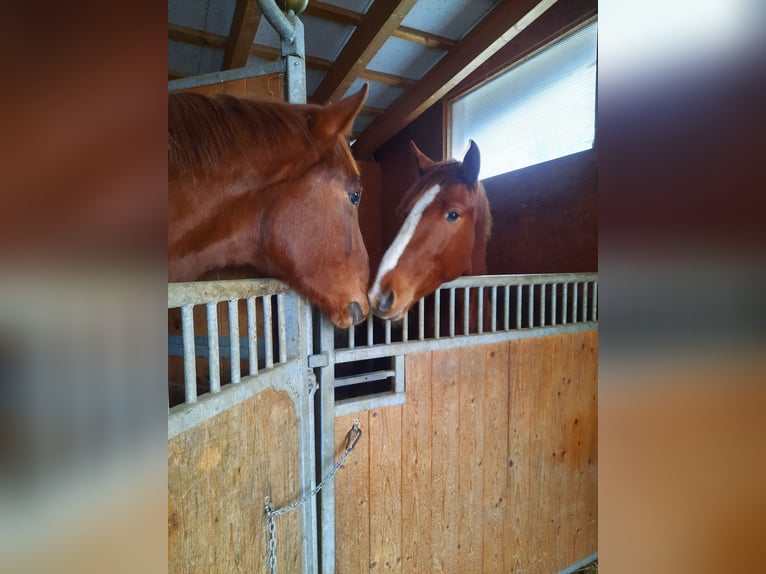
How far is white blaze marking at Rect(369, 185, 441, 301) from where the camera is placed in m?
1.13

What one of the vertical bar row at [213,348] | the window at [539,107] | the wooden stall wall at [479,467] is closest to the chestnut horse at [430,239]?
the wooden stall wall at [479,467]

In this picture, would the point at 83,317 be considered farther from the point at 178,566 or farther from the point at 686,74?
the point at 178,566

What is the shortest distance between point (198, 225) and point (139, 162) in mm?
622

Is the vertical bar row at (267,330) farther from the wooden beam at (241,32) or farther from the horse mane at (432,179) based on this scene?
the wooden beam at (241,32)

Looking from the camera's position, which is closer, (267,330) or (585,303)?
(267,330)

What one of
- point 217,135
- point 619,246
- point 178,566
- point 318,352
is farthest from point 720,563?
point 217,135

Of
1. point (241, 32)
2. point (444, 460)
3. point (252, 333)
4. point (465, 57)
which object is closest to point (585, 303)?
point (444, 460)

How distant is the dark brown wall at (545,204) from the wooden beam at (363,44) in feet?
2.49

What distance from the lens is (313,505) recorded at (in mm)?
826

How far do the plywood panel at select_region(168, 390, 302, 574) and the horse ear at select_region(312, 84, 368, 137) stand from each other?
1.96ft

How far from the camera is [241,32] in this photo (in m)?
1.89

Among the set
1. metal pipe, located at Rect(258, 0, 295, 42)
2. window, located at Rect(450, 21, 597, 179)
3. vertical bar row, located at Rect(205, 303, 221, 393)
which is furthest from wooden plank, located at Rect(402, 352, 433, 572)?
window, located at Rect(450, 21, 597, 179)

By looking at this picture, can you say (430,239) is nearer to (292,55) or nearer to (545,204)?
(292,55)

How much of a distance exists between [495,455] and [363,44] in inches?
87.3
